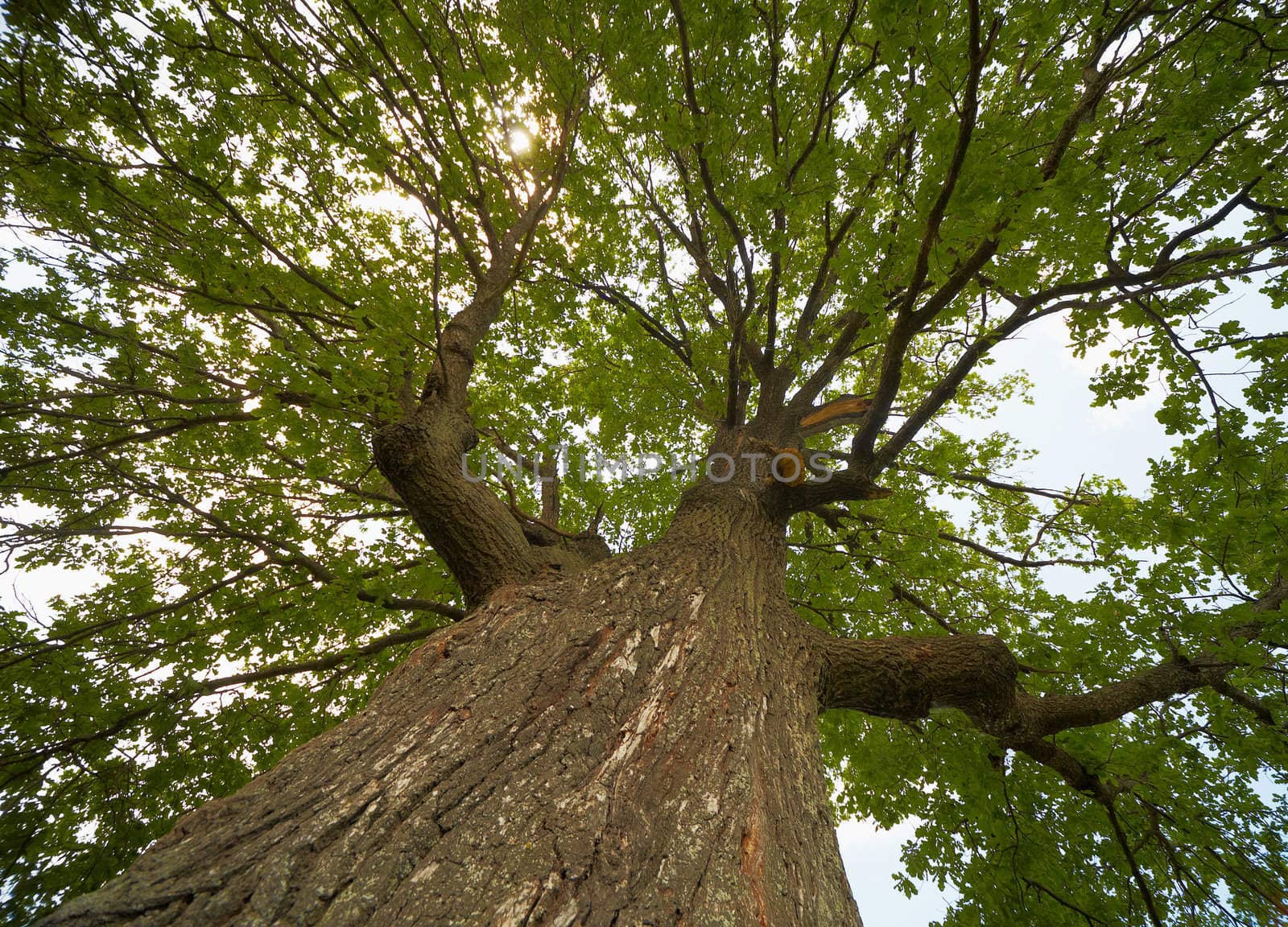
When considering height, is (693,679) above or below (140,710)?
above

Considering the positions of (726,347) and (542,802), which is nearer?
(542,802)

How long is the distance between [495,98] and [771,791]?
224 inches

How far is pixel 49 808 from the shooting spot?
3242mm

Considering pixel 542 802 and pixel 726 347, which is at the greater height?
pixel 726 347

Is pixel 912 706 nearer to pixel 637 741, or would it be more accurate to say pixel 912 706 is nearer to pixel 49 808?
pixel 637 741

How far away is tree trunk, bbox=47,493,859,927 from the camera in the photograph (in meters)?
0.99

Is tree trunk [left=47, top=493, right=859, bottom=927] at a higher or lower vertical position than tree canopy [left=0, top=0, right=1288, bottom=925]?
lower

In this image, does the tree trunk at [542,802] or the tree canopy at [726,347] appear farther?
the tree canopy at [726,347]

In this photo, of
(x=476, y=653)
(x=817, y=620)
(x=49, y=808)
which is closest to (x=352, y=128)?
(x=476, y=653)

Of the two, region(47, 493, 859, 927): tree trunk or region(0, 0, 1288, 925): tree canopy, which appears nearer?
A: region(47, 493, 859, 927): tree trunk

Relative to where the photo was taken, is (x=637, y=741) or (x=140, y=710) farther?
(x=140, y=710)

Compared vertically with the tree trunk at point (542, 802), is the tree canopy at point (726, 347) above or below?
above

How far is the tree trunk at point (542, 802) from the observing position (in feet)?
3.26

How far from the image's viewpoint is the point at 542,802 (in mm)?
1288
